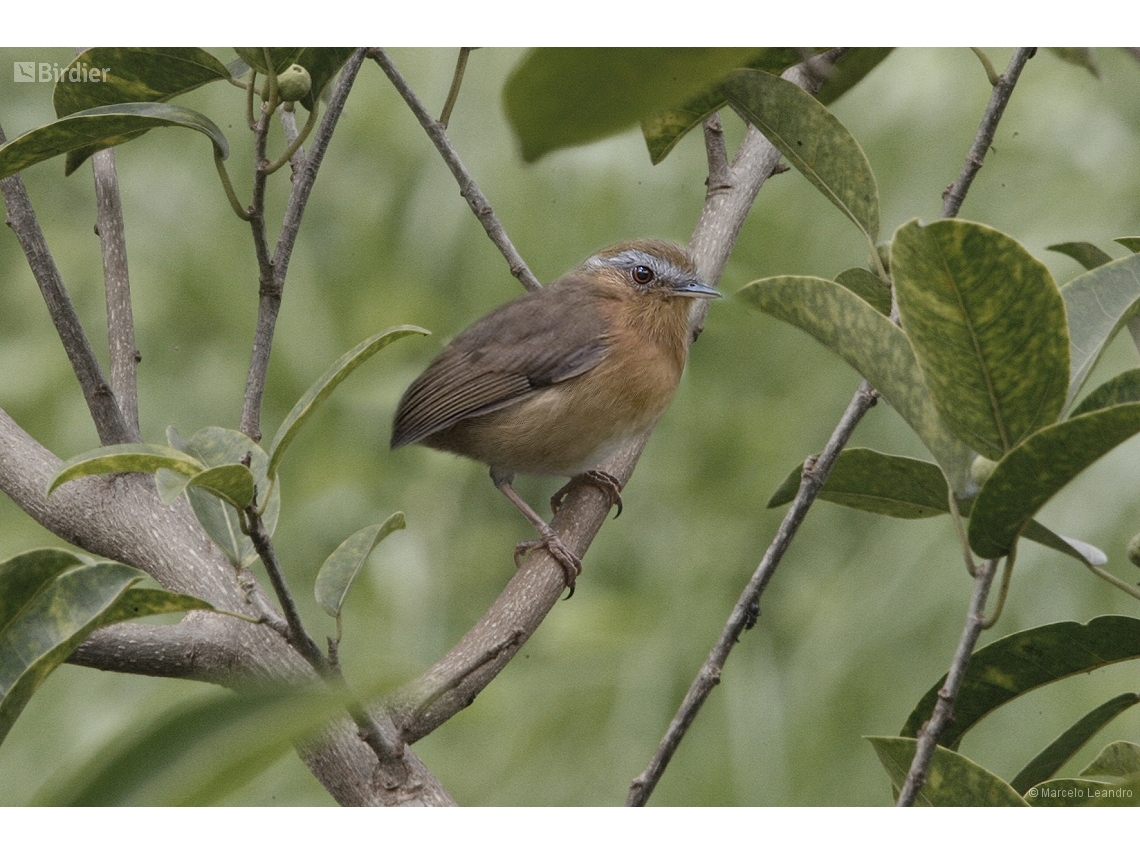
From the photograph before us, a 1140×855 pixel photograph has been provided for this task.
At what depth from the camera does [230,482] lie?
0.70 m

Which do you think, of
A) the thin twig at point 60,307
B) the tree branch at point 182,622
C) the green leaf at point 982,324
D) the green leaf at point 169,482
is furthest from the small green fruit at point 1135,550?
the thin twig at point 60,307

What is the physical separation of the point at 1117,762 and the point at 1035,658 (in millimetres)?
122

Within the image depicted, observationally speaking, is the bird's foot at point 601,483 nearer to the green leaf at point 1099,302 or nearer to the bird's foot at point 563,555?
the bird's foot at point 563,555

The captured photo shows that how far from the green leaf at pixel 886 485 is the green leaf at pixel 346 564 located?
39 cm

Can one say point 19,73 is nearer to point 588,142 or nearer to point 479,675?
point 479,675

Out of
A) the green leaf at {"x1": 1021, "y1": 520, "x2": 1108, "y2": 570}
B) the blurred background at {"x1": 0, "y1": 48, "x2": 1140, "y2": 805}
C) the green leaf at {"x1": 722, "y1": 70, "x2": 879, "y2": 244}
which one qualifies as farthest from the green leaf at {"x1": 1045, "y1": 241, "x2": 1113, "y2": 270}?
the blurred background at {"x1": 0, "y1": 48, "x2": 1140, "y2": 805}

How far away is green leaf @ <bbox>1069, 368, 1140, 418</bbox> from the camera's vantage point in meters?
0.82

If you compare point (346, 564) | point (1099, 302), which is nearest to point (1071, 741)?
point (1099, 302)

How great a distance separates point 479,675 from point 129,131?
601mm

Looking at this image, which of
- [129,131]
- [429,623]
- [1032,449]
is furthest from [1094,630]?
[429,623]

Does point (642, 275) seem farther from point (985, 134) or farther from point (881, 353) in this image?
point (881, 353)

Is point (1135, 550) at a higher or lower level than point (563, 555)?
lower

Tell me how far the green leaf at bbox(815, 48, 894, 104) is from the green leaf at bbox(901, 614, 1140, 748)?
1.88 ft

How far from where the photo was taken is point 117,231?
129cm
